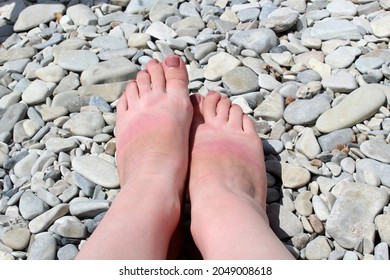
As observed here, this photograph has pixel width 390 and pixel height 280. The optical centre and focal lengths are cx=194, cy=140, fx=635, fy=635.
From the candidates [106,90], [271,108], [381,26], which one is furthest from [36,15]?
[381,26]

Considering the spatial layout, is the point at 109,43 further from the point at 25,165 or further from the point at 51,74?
the point at 25,165

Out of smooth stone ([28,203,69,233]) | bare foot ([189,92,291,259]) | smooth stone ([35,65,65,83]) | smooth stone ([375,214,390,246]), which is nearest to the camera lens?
bare foot ([189,92,291,259])

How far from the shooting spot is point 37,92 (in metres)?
2.24

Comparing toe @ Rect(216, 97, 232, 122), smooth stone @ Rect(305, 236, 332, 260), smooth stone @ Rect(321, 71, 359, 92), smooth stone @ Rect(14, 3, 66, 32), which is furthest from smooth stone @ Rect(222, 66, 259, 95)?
smooth stone @ Rect(14, 3, 66, 32)

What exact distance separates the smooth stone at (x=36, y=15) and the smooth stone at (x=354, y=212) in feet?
4.98

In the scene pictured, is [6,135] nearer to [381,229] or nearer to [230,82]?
[230,82]

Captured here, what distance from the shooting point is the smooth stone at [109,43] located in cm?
243

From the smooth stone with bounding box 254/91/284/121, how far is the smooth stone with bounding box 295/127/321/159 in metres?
0.13

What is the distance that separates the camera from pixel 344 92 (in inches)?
84.3

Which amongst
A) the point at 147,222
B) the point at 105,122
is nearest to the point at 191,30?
the point at 105,122

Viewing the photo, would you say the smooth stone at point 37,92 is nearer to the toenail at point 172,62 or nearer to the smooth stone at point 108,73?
the smooth stone at point 108,73

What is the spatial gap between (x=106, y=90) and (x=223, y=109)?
0.44 m

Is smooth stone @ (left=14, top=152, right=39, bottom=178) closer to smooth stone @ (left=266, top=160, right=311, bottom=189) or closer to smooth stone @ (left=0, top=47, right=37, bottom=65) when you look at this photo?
smooth stone @ (left=0, top=47, right=37, bottom=65)

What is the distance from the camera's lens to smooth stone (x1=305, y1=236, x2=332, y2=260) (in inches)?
64.7
